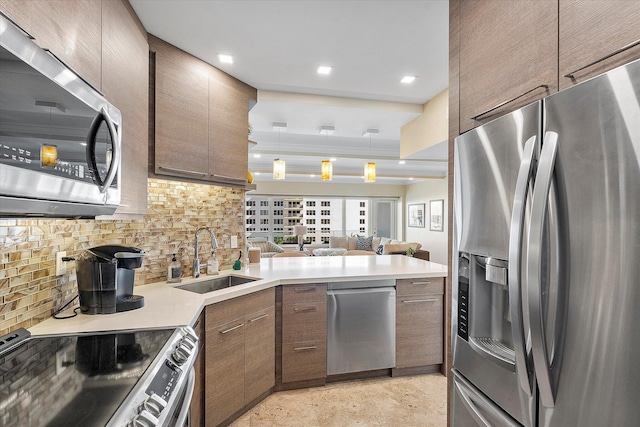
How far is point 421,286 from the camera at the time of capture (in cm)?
266

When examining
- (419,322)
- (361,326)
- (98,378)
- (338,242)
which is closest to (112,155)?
(98,378)

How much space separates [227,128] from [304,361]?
72.6 inches

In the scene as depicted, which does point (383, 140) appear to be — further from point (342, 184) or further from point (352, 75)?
point (342, 184)

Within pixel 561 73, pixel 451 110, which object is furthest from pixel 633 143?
pixel 451 110

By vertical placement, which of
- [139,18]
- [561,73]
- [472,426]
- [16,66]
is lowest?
[472,426]

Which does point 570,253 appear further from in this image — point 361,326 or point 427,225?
point 427,225

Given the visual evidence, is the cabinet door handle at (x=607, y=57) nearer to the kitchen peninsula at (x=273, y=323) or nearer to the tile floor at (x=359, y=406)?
the kitchen peninsula at (x=273, y=323)

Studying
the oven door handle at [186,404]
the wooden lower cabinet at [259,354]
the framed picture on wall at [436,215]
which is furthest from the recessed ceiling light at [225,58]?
the framed picture on wall at [436,215]

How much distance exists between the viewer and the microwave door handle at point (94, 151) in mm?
954

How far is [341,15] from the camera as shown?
6.07 feet

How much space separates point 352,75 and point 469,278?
198 cm

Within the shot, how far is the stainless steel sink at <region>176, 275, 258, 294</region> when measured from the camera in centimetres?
233

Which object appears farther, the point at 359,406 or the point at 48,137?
the point at 359,406

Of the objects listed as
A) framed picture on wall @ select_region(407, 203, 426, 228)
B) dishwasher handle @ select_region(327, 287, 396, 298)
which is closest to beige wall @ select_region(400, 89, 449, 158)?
dishwasher handle @ select_region(327, 287, 396, 298)
